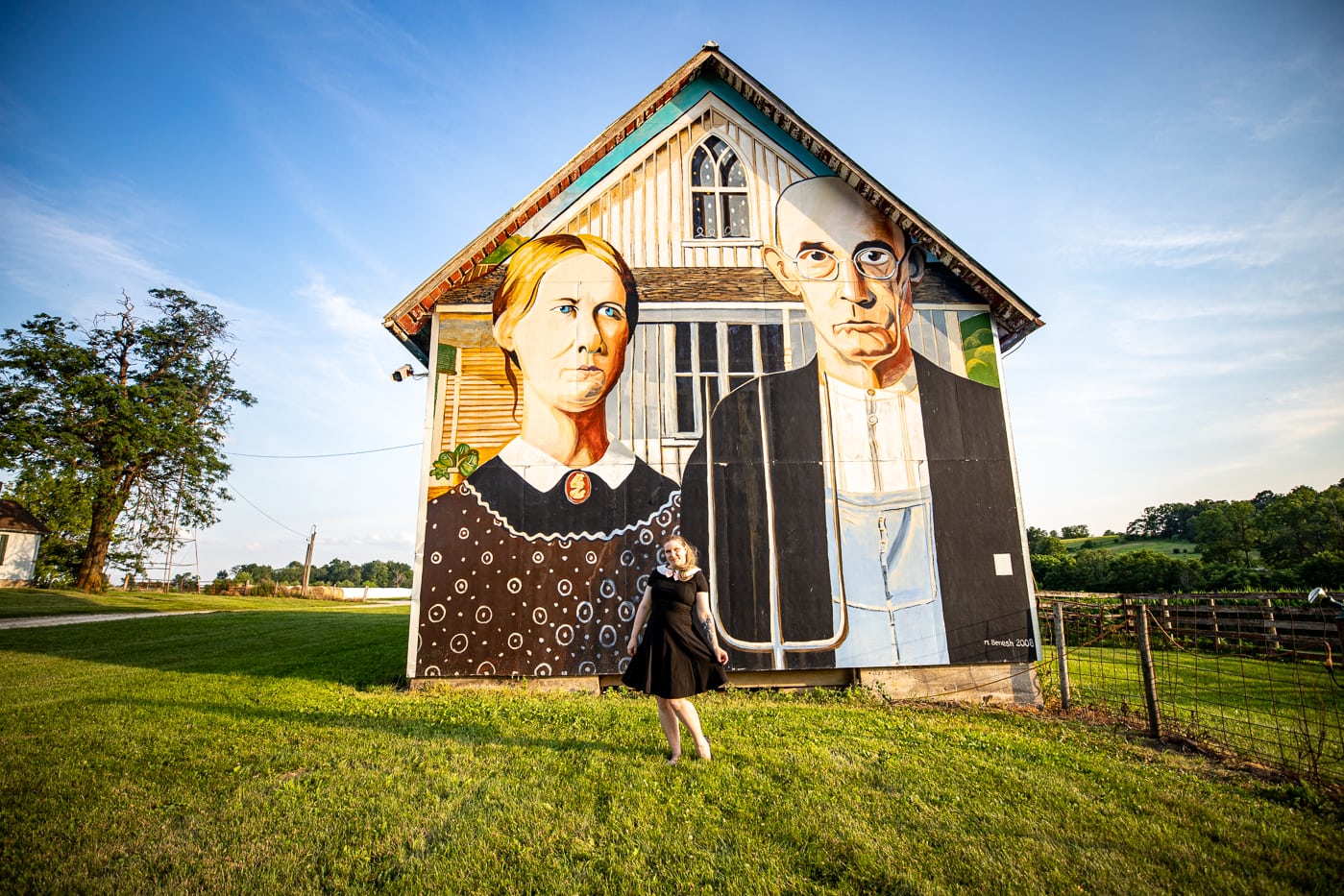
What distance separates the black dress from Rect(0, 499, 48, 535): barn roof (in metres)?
47.0

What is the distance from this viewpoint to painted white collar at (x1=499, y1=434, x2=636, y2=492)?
902cm

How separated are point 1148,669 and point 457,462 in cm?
934

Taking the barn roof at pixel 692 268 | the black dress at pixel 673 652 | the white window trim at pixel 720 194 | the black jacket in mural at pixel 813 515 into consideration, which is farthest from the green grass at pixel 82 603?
the black dress at pixel 673 652

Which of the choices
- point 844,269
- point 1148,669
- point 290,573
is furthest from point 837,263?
point 290,573

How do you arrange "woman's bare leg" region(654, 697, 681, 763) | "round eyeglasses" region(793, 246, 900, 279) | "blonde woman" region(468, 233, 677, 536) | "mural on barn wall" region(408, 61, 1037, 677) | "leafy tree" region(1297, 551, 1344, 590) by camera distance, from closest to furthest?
"woman's bare leg" region(654, 697, 681, 763), "mural on barn wall" region(408, 61, 1037, 677), "blonde woman" region(468, 233, 677, 536), "round eyeglasses" region(793, 246, 900, 279), "leafy tree" region(1297, 551, 1344, 590)

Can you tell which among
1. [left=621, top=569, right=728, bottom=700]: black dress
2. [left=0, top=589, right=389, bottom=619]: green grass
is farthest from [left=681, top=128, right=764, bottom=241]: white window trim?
[left=0, top=589, right=389, bottom=619]: green grass

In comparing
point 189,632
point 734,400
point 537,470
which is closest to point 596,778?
point 537,470

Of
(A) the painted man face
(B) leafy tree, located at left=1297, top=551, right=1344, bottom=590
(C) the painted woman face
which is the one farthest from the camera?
(B) leafy tree, located at left=1297, top=551, right=1344, bottom=590

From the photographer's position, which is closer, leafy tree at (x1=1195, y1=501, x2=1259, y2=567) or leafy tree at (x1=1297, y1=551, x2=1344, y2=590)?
leafy tree at (x1=1297, y1=551, x2=1344, y2=590)

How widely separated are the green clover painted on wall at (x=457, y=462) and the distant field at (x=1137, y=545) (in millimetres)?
53870

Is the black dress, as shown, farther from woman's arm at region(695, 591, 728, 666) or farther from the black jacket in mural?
the black jacket in mural

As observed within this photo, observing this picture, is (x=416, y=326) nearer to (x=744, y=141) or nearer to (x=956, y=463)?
(x=744, y=141)

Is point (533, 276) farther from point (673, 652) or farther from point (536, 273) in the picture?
point (673, 652)

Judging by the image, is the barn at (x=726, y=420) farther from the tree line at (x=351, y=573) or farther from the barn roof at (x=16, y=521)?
the tree line at (x=351, y=573)
